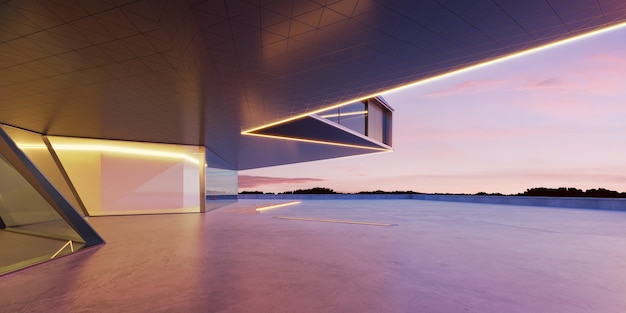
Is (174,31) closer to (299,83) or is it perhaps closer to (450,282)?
(299,83)

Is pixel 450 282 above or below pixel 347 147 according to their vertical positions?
below

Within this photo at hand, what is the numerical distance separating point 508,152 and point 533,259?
3030 centimetres

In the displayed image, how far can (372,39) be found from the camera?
6371 mm

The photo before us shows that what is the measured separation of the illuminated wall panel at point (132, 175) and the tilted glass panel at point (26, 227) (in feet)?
13.7

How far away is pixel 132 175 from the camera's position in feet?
52.8

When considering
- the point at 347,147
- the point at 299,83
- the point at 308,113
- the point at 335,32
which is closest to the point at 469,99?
the point at 347,147

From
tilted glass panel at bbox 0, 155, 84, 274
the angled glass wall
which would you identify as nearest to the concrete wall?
the angled glass wall

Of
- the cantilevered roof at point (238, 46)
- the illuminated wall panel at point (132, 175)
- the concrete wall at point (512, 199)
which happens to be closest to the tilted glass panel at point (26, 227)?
the cantilevered roof at point (238, 46)

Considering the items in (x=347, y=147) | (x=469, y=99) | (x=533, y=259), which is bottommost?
(x=533, y=259)

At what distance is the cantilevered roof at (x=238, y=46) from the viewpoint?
4.75 meters

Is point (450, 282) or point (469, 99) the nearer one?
point (450, 282)

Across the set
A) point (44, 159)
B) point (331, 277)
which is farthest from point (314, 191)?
point (331, 277)

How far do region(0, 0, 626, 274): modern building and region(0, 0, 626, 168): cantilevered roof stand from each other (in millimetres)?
33

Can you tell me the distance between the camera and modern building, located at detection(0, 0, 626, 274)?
4871 mm
